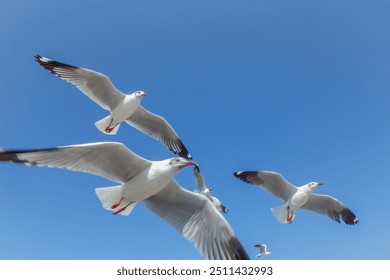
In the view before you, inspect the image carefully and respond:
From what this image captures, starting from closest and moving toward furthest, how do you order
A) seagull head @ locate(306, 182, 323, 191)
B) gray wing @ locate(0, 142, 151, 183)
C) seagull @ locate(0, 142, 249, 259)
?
gray wing @ locate(0, 142, 151, 183), seagull @ locate(0, 142, 249, 259), seagull head @ locate(306, 182, 323, 191)

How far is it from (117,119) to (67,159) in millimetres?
3456

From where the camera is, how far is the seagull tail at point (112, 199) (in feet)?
11.2

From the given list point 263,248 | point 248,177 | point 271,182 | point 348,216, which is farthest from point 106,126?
point 263,248

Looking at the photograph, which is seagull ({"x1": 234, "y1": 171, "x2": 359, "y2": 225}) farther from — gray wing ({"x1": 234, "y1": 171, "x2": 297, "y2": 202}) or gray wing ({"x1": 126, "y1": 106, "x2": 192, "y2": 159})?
gray wing ({"x1": 126, "y1": 106, "x2": 192, "y2": 159})

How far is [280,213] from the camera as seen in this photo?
727 cm

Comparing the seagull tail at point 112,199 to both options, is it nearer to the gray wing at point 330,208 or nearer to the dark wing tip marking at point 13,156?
the dark wing tip marking at point 13,156

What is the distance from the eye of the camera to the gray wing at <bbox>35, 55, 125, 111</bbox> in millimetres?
5984

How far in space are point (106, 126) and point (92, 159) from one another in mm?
3226

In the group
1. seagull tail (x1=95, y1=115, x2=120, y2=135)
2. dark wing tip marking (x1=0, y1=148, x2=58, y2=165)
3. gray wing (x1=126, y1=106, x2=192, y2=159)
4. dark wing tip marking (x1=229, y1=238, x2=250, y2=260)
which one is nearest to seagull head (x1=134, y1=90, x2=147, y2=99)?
gray wing (x1=126, y1=106, x2=192, y2=159)

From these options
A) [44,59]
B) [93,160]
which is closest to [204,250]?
[93,160]

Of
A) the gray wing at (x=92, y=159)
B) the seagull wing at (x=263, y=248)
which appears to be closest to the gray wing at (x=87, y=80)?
the gray wing at (x=92, y=159)

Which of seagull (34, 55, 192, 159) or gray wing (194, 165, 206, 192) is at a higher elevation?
seagull (34, 55, 192, 159)

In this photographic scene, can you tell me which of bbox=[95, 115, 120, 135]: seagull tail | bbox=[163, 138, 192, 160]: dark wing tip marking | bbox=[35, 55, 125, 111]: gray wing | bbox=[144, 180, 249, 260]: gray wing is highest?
bbox=[35, 55, 125, 111]: gray wing
